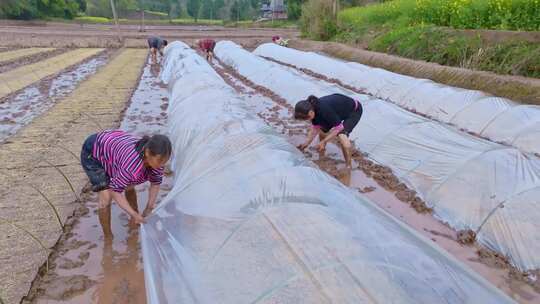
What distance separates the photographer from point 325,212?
8.67ft

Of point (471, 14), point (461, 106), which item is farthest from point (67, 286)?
point (471, 14)

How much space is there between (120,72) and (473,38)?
32.7 ft

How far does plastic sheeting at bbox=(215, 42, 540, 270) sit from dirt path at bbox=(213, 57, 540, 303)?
15 centimetres

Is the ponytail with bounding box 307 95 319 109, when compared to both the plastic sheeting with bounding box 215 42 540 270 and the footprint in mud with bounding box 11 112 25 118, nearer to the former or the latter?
the plastic sheeting with bounding box 215 42 540 270

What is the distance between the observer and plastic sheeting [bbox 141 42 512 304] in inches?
80.1

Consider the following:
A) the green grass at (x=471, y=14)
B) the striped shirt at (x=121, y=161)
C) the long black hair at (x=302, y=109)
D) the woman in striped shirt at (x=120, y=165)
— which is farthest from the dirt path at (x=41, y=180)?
the green grass at (x=471, y=14)

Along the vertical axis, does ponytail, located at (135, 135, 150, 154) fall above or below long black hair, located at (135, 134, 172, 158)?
below

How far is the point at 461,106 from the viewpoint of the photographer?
22.4 feet

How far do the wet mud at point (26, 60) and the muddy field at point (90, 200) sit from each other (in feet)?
12.2

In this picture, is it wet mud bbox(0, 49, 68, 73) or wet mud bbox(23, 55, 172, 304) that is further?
wet mud bbox(0, 49, 68, 73)

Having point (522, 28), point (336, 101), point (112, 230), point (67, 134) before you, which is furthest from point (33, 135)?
point (522, 28)

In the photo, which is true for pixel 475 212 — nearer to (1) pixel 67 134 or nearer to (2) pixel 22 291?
(2) pixel 22 291

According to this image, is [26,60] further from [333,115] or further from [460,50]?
Answer: [460,50]

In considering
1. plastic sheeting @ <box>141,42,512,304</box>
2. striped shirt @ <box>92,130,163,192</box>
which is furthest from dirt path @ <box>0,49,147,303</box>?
plastic sheeting @ <box>141,42,512,304</box>
